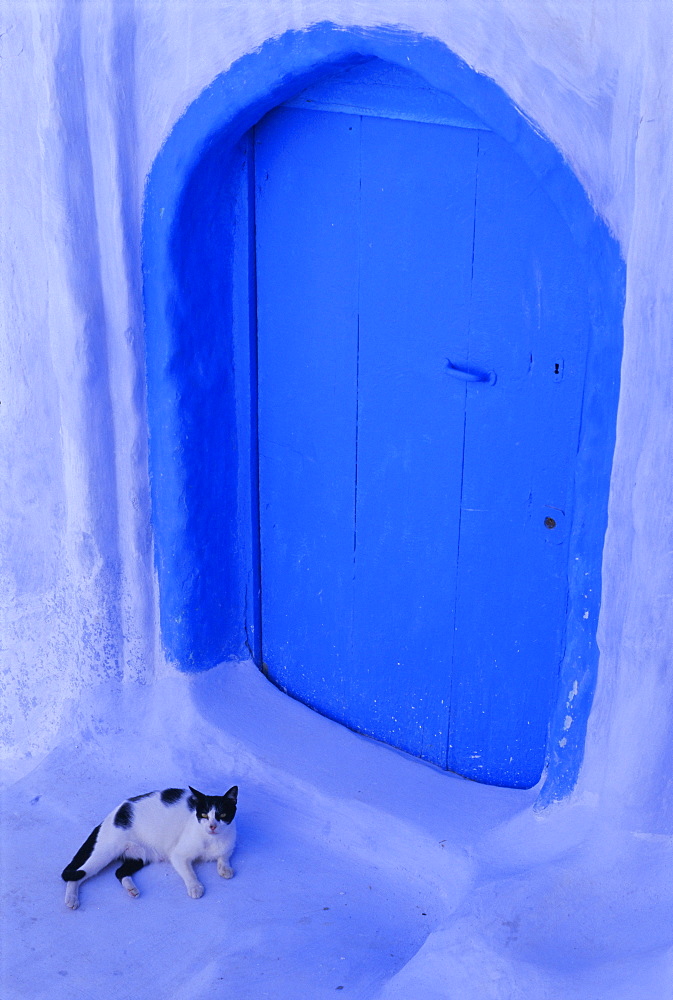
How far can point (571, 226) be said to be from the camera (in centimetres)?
239

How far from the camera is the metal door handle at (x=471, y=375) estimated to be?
2804mm

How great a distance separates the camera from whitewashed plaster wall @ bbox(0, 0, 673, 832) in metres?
2.28

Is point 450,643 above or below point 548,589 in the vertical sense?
below

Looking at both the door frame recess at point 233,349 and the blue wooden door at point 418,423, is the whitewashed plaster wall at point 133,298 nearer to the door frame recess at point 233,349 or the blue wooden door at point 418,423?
the door frame recess at point 233,349

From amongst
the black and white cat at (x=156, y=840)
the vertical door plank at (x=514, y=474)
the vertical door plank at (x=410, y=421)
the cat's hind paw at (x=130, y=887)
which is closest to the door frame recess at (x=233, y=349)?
the vertical door plank at (x=514, y=474)

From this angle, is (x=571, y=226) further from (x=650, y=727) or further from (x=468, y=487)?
(x=650, y=727)

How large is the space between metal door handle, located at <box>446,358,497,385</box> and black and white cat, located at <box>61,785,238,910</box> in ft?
3.85

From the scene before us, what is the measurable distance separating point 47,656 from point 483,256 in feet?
5.84

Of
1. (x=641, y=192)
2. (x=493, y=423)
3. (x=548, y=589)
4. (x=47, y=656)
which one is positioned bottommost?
(x=47, y=656)

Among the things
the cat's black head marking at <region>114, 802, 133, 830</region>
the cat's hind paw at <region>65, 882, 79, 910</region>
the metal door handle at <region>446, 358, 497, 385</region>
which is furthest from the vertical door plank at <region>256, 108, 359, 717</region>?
the cat's hind paw at <region>65, 882, 79, 910</region>

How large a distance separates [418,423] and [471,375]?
0.73ft

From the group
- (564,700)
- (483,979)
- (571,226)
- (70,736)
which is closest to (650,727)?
(564,700)

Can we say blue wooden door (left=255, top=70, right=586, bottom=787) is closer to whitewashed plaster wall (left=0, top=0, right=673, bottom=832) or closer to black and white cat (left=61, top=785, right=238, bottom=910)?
whitewashed plaster wall (left=0, top=0, right=673, bottom=832)

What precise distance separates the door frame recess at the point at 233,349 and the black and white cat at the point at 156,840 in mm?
551
